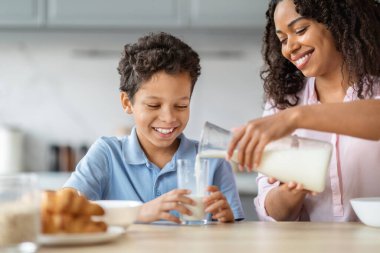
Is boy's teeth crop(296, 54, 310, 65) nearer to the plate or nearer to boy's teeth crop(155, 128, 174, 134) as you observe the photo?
boy's teeth crop(155, 128, 174, 134)

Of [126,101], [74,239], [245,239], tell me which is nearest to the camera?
[74,239]

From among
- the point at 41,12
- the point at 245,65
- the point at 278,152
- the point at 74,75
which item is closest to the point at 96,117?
the point at 74,75

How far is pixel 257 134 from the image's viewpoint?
48.1 inches

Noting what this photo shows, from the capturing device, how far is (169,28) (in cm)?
338

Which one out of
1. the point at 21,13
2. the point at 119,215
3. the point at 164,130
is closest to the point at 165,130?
the point at 164,130

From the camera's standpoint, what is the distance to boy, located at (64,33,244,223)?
1.75 meters

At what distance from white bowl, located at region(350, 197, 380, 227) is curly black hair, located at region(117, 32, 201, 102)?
64cm

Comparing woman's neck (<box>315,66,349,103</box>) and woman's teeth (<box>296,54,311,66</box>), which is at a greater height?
woman's teeth (<box>296,54,311,66</box>)

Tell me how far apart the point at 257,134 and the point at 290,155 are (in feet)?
0.46

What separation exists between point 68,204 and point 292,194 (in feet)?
2.24

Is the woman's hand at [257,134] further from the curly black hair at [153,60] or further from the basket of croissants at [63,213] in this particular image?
the curly black hair at [153,60]

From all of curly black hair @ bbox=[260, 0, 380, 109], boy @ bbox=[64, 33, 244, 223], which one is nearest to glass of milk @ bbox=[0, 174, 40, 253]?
boy @ bbox=[64, 33, 244, 223]

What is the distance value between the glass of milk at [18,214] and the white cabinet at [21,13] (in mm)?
2479

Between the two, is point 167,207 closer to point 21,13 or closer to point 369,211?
point 369,211
